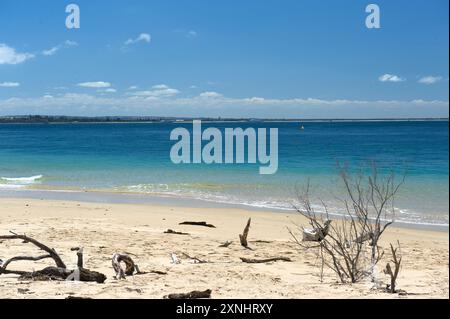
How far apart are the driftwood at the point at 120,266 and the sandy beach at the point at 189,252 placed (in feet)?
0.45

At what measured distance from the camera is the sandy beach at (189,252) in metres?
6.27

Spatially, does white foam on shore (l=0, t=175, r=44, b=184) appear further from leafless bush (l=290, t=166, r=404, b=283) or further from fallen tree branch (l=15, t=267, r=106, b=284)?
fallen tree branch (l=15, t=267, r=106, b=284)

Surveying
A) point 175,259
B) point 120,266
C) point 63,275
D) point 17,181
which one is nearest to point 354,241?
point 175,259

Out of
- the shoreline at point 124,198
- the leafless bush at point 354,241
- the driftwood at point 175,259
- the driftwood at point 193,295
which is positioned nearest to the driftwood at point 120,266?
the driftwood at point 175,259

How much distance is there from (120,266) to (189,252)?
2.34 metres

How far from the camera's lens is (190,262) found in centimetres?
824

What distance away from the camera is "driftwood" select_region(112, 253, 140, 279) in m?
6.85

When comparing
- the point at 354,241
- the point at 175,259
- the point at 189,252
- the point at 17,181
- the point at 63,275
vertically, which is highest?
the point at 354,241

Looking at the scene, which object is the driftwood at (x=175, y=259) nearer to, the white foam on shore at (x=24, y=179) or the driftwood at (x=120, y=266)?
the driftwood at (x=120, y=266)

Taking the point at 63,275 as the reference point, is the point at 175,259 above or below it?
below

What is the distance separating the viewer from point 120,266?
700 cm

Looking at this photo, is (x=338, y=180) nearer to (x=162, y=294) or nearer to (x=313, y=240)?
(x=313, y=240)

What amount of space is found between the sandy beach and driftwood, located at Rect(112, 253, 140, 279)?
14cm

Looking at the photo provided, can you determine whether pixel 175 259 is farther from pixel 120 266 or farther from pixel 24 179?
pixel 24 179
